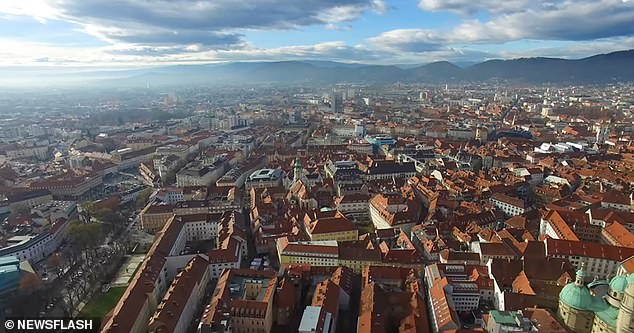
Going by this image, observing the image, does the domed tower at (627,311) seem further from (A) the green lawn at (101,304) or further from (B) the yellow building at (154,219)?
(B) the yellow building at (154,219)

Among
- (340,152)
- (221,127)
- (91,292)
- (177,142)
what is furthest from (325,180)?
(221,127)

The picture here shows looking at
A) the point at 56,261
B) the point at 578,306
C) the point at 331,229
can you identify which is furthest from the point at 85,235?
the point at 578,306

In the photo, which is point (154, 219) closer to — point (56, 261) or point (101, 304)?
point (56, 261)

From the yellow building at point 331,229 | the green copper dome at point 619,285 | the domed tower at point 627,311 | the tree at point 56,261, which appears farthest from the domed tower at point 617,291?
the tree at point 56,261

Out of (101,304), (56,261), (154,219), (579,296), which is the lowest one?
(101,304)

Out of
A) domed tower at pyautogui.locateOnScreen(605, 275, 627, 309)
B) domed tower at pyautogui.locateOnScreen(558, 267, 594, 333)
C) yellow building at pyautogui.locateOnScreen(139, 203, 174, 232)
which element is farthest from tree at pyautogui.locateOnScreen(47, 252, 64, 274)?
domed tower at pyautogui.locateOnScreen(605, 275, 627, 309)

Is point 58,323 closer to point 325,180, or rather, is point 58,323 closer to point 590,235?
point 325,180

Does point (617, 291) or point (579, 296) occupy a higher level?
point (617, 291)
